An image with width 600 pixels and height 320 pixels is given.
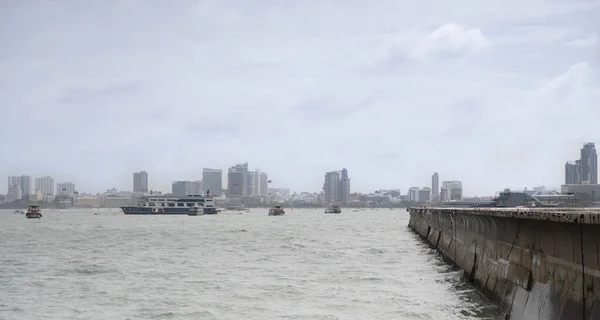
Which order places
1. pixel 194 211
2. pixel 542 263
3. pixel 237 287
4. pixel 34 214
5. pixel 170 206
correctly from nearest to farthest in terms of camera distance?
pixel 542 263 → pixel 237 287 → pixel 34 214 → pixel 194 211 → pixel 170 206

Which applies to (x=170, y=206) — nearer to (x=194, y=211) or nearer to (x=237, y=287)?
(x=194, y=211)

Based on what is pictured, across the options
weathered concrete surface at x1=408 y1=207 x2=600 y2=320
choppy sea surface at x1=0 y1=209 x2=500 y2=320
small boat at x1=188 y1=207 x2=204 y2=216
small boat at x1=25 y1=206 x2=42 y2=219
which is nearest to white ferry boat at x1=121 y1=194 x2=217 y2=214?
small boat at x1=188 y1=207 x2=204 y2=216

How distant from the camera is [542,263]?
48.9 feet

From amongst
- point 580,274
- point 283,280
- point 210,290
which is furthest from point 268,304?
point 580,274

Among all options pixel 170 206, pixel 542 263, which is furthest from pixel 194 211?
pixel 542 263

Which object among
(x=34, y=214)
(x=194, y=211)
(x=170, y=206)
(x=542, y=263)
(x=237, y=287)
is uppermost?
(x=542, y=263)

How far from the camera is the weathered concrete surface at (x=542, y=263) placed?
38.5ft

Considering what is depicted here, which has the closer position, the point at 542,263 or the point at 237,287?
the point at 542,263

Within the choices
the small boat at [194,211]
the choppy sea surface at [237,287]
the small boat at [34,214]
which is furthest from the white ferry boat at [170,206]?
the choppy sea surface at [237,287]

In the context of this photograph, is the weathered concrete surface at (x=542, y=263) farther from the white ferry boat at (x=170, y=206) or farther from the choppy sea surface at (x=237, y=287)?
the white ferry boat at (x=170, y=206)

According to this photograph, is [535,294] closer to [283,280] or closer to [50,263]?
[283,280]

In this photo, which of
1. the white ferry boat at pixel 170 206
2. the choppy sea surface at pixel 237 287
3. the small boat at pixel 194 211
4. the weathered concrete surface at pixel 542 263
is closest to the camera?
the weathered concrete surface at pixel 542 263

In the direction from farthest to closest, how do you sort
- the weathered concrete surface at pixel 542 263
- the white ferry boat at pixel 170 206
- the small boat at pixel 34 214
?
the white ferry boat at pixel 170 206 < the small boat at pixel 34 214 < the weathered concrete surface at pixel 542 263

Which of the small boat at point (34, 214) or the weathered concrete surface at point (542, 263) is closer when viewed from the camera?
the weathered concrete surface at point (542, 263)
